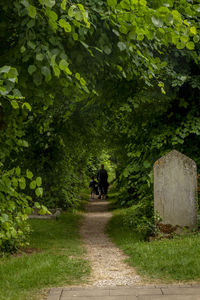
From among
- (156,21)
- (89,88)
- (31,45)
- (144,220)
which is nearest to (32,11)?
(31,45)

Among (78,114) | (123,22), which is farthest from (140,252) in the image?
(78,114)

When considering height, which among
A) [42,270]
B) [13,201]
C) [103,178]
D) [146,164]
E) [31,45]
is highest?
[31,45]

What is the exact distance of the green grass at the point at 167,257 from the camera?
5.35 m

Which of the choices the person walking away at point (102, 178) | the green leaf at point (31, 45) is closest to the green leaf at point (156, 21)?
the green leaf at point (31, 45)

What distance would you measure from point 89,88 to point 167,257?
10.5ft

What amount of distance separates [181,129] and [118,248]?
129 inches

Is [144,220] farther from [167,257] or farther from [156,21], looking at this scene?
[156,21]

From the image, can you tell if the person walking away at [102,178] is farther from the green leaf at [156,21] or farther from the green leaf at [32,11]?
the green leaf at [32,11]

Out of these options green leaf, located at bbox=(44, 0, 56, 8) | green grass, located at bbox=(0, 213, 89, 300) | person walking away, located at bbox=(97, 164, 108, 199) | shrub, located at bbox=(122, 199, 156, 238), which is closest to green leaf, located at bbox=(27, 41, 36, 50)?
green leaf, located at bbox=(44, 0, 56, 8)

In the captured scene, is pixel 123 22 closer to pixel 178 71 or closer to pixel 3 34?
pixel 3 34

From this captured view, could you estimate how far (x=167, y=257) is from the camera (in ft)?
20.7

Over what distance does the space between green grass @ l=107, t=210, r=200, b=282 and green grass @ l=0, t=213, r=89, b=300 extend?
35.0 inches

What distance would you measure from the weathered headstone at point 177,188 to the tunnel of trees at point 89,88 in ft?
2.00

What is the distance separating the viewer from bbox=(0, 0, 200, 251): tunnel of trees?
471 centimetres
